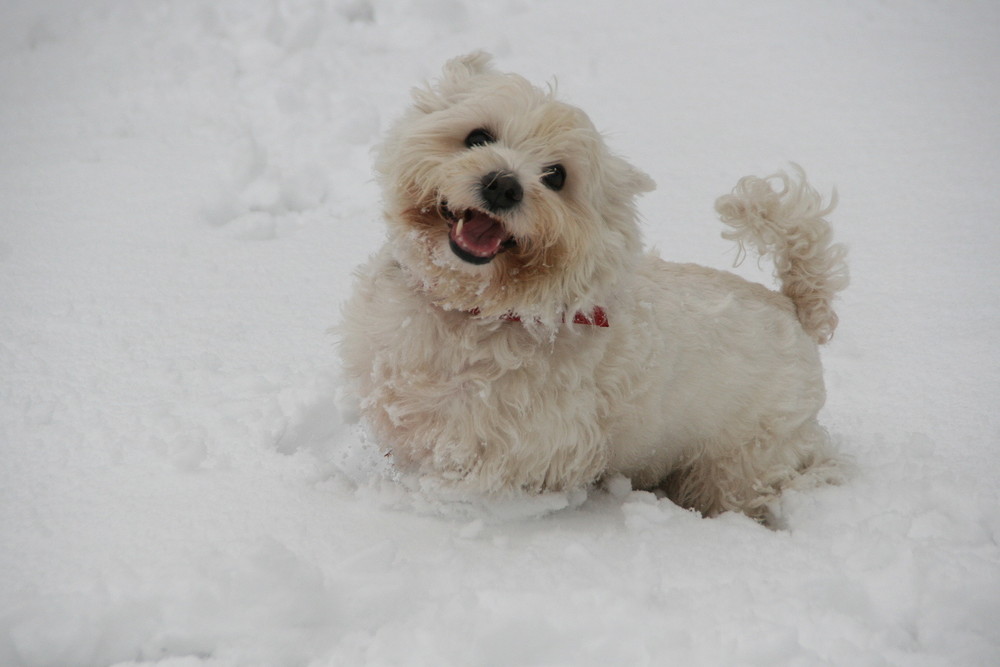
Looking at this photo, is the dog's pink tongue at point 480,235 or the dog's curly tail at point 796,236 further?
the dog's curly tail at point 796,236

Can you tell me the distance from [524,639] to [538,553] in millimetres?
381

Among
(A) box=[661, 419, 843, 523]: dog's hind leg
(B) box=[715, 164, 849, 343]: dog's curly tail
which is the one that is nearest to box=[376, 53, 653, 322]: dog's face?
(B) box=[715, 164, 849, 343]: dog's curly tail

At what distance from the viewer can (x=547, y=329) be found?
2121 mm

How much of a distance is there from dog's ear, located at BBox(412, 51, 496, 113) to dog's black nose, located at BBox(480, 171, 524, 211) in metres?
0.50

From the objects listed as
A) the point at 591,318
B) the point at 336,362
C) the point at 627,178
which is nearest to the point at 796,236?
the point at 627,178

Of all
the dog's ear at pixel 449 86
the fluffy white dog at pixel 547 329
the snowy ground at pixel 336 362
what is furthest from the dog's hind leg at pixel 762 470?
the dog's ear at pixel 449 86

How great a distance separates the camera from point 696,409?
97.6 inches

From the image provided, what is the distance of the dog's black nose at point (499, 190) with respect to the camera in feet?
6.13

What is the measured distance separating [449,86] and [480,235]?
0.63 meters

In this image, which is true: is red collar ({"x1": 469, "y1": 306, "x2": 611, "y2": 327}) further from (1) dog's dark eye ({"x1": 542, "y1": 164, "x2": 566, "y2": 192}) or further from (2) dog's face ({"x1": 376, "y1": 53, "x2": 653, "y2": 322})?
(1) dog's dark eye ({"x1": 542, "y1": 164, "x2": 566, "y2": 192})

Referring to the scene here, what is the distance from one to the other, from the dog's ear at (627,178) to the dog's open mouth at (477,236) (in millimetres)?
481

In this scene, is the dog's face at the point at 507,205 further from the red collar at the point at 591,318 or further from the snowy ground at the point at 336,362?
the snowy ground at the point at 336,362

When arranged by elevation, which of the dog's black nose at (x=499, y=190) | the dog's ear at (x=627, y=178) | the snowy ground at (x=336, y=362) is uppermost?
the dog's ear at (x=627, y=178)

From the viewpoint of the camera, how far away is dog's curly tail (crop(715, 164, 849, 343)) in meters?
2.64
